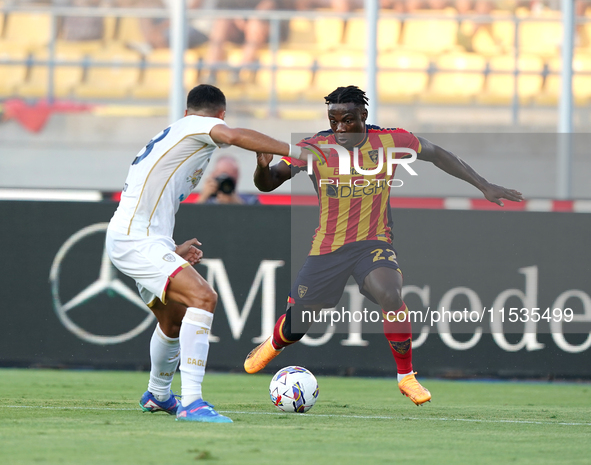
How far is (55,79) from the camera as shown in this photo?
1457 centimetres

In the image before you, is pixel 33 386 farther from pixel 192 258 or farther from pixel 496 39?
pixel 496 39

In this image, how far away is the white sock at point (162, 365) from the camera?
555 centimetres

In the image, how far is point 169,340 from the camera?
5.57 meters

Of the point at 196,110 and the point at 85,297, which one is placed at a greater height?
the point at 196,110

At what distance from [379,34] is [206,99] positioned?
32.2ft

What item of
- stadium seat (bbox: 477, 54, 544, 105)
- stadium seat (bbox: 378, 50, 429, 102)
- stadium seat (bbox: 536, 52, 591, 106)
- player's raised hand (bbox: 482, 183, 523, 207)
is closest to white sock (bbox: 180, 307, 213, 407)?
player's raised hand (bbox: 482, 183, 523, 207)

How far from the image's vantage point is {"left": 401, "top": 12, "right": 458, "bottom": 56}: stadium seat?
14719mm

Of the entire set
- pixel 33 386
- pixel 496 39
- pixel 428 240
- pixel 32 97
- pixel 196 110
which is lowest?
pixel 33 386

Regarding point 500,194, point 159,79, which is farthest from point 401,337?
point 159,79

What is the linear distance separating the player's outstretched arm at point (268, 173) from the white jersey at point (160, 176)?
0.49 m

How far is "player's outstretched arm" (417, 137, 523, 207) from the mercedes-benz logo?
3.41 meters

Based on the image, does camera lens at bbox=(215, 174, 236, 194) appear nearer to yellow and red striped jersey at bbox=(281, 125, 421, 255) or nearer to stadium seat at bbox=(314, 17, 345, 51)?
yellow and red striped jersey at bbox=(281, 125, 421, 255)

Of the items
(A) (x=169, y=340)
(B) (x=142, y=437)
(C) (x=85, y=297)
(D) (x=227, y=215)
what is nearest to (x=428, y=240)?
(D) (x=227, y=215)

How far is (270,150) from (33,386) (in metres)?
3.55
